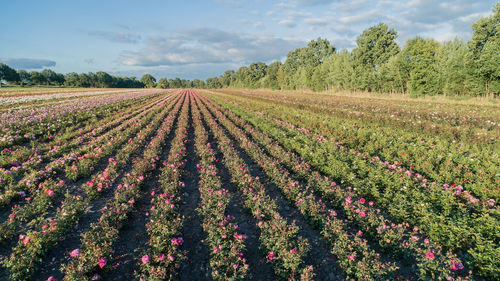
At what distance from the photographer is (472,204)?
5.36 metres

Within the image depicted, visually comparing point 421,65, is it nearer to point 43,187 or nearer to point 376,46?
point 376,46

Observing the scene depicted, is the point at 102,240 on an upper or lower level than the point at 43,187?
lower

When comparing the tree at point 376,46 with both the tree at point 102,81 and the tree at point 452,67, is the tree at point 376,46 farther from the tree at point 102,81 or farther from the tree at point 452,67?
the tree at point 102,81

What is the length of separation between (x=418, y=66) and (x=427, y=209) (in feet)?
136

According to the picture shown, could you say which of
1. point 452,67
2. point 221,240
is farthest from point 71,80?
point 452,67

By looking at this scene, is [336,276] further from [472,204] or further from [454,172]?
[454,172]

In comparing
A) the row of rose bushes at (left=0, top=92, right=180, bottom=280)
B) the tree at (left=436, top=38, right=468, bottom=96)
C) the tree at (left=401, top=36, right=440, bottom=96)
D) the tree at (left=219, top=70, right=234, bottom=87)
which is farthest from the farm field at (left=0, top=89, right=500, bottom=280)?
the tree at (left=219, top=70, right=234, bottom=87)

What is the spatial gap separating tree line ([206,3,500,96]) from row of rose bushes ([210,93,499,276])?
33.2 m

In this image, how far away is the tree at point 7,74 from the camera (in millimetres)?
95081

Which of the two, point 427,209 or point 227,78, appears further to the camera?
point 227,78

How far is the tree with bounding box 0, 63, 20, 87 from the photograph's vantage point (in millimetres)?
95081

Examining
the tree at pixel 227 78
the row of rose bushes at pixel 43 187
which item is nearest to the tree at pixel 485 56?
the row of rose bushes at pixel 43 187

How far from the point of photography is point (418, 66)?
35344 mm

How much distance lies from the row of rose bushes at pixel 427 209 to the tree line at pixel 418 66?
109 feet
